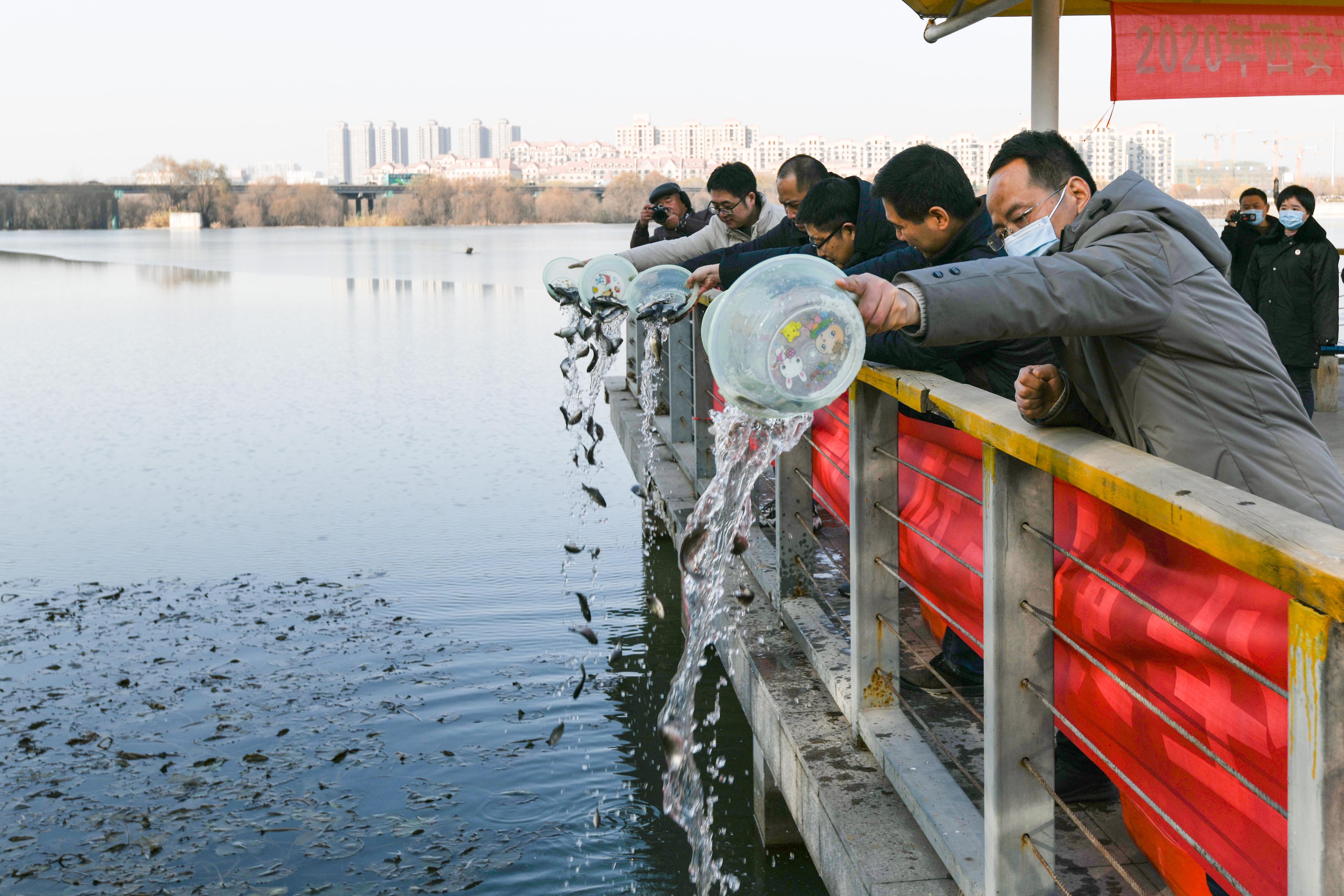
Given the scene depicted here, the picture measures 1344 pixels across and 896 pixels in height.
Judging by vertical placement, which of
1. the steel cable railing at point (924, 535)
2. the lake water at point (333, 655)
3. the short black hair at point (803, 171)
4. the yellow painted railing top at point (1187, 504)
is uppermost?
the short black hair at point (803, 171)

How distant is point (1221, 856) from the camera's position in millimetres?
1993

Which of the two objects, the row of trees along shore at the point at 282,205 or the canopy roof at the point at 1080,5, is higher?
the row of trees along shore at the point at 282,205

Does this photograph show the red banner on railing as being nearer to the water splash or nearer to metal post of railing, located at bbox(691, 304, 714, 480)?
metal post of railing, located at bbox(691, 304, 714, 480)

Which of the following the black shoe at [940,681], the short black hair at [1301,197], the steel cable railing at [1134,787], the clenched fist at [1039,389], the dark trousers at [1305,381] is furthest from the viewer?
the short black hair at [1301,197]

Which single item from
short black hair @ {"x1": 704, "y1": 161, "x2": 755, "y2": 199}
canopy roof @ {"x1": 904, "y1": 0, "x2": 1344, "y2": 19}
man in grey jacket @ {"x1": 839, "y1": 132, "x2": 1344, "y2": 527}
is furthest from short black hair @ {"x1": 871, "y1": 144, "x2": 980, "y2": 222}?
short black hair @ {"x1": 704, "y1": 161, "x2": 755, "y2": 199}

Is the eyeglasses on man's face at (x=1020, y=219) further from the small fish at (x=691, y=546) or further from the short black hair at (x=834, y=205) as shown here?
the short black hair at (x=834, y=205)

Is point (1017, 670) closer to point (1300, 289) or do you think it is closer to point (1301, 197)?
point (1300, 289)

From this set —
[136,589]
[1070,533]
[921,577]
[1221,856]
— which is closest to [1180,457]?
[1070,533]

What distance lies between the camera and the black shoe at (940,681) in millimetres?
3627

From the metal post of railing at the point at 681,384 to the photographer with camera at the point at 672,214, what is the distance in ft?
4.94

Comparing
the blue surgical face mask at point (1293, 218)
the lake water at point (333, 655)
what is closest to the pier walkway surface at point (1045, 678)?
the lake water at point (333, 655)

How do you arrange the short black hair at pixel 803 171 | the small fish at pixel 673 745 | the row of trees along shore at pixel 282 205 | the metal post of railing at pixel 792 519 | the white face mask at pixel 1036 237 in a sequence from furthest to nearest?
the row of trees along shore at pixel 282 205 < the short black hair at pixel 803 171 < the metal post of railing at pixel 792 519 < the small fish at pixel 673 745 < the white face mask at pixel 1036 237

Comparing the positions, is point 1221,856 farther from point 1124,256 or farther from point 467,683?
point 467,683

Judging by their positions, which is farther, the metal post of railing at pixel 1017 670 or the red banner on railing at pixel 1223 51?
the red banner on railing at pixel 1223 51
